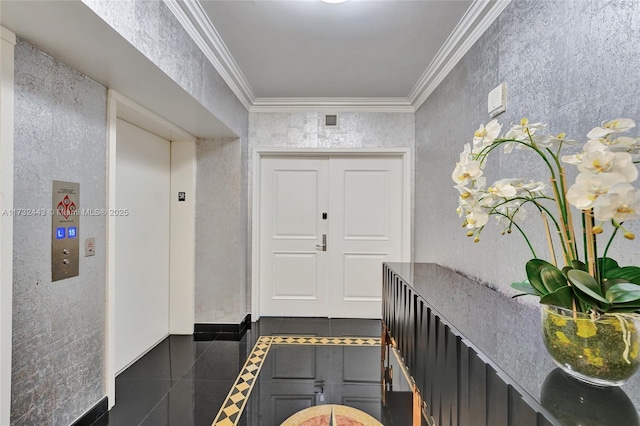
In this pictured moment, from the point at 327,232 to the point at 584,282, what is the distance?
3169 millimetres

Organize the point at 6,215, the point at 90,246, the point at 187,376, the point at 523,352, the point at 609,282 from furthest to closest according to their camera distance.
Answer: the point at 187,376 → the point at 90,246 → the point at 6,215 → the point at 523,352 → the point at 609,282

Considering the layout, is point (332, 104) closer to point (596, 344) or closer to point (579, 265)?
point (579, 265)

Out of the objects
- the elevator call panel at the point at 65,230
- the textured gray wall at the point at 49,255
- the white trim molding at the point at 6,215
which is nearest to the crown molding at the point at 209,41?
the textured gray wall at the point at 49,255

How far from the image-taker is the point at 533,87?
150 cm

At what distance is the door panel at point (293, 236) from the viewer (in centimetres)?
380

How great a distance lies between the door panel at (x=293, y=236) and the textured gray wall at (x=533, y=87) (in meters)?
1.51

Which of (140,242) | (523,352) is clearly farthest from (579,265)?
(140,242)

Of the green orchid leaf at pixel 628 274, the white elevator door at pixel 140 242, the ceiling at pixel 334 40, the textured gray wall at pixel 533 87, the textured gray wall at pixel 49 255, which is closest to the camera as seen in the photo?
the green orchid leaf at pixel 628 274

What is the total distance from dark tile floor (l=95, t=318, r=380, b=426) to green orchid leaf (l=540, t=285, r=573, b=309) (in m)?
2.02

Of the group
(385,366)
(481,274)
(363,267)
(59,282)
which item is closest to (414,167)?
(363,267)

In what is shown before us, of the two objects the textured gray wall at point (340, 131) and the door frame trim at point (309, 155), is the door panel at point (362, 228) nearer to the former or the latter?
the door frame trim at point (309, 155)

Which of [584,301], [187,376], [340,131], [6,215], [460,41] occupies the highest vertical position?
[460,41]

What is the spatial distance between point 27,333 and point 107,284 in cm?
52

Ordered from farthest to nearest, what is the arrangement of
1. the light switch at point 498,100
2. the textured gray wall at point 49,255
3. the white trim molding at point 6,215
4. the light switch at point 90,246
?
the light switch at point 90,246 < the light switch at point 498,100 < the textured gray wall at point 49,255 < the white trim molding at point 6,215
